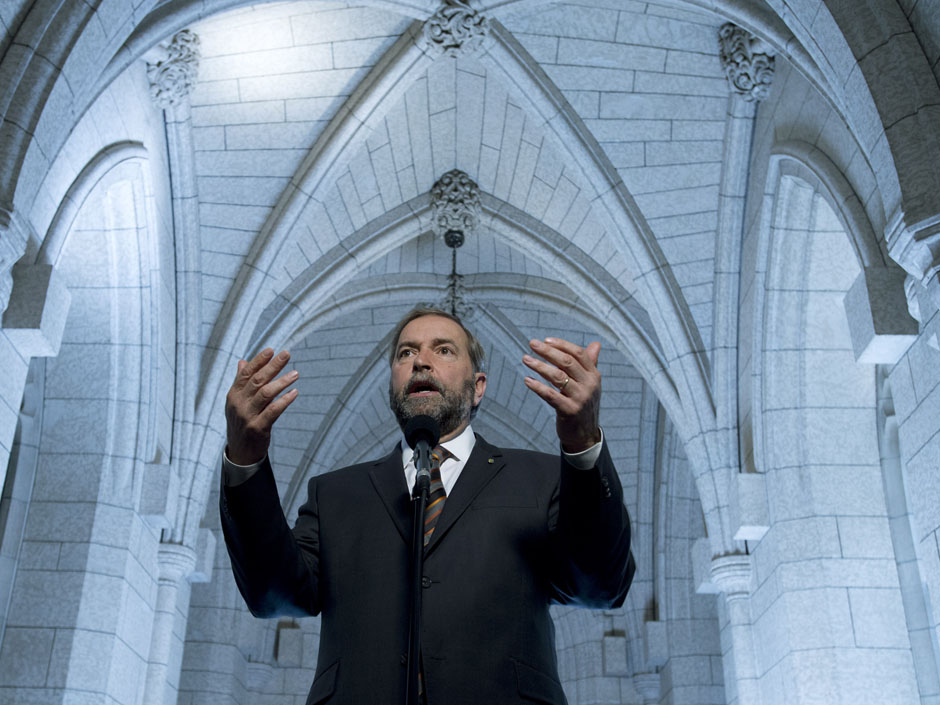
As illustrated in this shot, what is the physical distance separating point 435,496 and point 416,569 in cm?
27

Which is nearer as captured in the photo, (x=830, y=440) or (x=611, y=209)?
(x=830, y=440)

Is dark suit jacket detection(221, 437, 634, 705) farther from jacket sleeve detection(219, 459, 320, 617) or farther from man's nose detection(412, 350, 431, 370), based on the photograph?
man's nose detection(412, 350, 431, 370)

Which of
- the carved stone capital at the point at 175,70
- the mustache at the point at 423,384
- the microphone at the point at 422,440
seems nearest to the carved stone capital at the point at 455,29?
the carved stone capital at the point at 175,70

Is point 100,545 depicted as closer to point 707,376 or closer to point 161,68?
point 161,68

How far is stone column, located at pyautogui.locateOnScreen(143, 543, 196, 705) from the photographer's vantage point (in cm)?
734

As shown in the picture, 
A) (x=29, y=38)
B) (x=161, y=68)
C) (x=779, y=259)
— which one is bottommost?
(x=29, y=38)

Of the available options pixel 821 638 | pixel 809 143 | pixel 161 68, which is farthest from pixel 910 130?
pixel 161 68

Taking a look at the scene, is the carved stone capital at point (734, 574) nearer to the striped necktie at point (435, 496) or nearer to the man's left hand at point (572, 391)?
the striped necktie at point (435, 496)

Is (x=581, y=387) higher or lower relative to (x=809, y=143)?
lower

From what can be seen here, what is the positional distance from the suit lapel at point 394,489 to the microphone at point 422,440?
13 cm

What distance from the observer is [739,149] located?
7.64 meters

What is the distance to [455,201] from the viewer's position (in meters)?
9.44

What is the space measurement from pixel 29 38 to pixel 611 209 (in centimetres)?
485

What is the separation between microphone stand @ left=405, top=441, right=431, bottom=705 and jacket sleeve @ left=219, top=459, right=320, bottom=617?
238 mm
